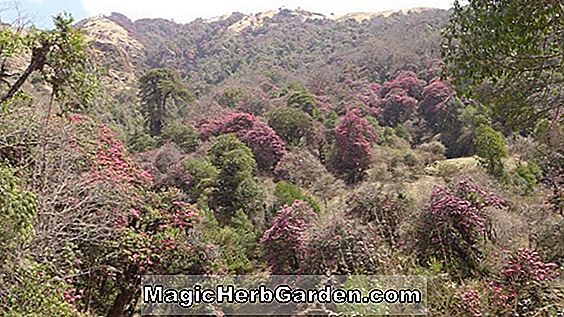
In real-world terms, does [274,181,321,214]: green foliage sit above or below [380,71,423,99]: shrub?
below

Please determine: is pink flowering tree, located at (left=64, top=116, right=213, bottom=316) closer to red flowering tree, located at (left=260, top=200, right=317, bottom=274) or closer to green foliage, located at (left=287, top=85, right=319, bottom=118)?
red flowering tree, located at (left=260, top=200, right=317, bottom=274)

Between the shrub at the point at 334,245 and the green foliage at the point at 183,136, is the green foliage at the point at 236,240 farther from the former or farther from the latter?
the green foliage at the point at 183,136

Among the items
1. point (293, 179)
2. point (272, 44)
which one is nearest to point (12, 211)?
point (293, 179)

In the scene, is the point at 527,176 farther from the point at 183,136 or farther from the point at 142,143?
the point at 142,143

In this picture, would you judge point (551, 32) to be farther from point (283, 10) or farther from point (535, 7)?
point (283, 10)

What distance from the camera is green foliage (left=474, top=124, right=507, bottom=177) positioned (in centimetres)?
1417

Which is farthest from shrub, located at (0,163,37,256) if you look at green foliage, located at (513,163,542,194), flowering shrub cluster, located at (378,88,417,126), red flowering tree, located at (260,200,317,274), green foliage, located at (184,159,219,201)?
flowering shrub cluster, located at (378,88,417,126)

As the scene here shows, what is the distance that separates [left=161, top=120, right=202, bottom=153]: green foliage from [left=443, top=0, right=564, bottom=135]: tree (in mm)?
15284

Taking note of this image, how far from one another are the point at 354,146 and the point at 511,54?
535 inches

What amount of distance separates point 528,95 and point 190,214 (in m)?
5.59

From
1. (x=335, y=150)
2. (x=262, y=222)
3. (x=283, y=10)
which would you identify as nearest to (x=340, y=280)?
(x=262, y=222)

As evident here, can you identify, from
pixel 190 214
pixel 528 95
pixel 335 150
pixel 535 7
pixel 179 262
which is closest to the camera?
pixel 535 7

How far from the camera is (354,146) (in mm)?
17359

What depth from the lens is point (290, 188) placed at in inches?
546
